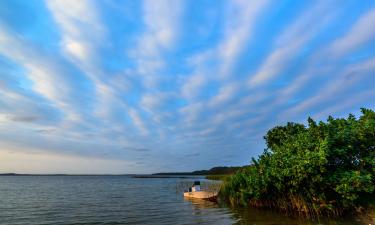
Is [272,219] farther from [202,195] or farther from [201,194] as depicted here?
[201,194]

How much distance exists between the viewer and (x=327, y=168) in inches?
1054

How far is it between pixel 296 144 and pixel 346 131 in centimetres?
458

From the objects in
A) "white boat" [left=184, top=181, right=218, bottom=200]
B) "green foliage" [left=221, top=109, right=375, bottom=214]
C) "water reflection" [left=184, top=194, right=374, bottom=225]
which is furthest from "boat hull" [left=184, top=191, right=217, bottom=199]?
"green foliage" [left=221, top=109, right=375, bottom=214]

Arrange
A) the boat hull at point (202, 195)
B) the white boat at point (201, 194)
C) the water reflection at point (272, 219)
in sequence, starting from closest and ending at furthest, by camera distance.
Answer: the water reflection at point (272, 219) < the white boat at point (201, 194) < the boat hull at point (202, 195)

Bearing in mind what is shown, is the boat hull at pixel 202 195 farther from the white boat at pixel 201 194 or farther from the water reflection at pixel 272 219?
the water reflection at pixel 272 219

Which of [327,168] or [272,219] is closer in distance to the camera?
[327,168]

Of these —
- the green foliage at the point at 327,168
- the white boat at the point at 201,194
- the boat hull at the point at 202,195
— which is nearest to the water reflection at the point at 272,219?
the green foliage at the point at 327,168

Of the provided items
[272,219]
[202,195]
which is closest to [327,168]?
[272,219]

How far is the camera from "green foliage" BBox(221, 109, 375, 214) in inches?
969

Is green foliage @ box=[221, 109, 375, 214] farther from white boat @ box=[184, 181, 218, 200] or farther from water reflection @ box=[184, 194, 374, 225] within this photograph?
white boat @ box=[184, 181, 218, 200]

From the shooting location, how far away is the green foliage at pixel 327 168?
80.8 ft

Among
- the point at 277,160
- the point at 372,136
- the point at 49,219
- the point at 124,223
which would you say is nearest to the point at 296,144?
the point at 277,160

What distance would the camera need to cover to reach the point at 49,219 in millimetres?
31969

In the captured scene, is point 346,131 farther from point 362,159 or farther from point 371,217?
point 371,217
